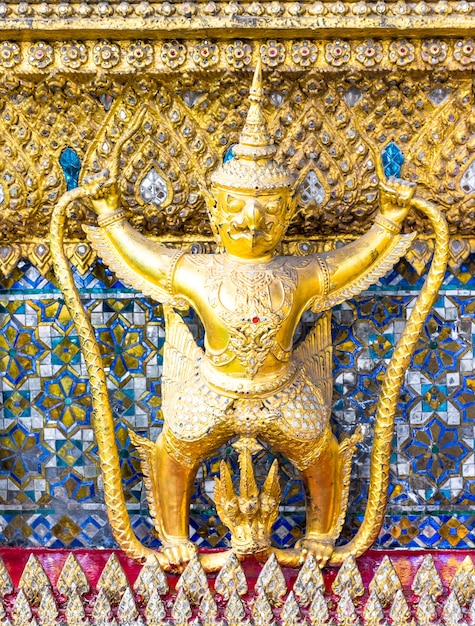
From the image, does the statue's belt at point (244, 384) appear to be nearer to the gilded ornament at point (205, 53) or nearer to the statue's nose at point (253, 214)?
the statue's nose at point (253, 214)

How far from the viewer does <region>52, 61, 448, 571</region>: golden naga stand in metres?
2.94

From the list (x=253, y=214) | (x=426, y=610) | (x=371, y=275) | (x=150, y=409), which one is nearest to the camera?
(x=253, y=214)

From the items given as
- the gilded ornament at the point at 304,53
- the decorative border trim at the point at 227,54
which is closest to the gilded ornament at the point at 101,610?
the decorative border trim at the point at 227,54

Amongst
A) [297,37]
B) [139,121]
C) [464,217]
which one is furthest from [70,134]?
[464,217]

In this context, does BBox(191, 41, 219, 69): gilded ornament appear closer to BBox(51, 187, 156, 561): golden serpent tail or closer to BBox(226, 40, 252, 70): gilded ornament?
BBox(226, 40, 252, 70): gilded ornament

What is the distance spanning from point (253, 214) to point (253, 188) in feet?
0.20

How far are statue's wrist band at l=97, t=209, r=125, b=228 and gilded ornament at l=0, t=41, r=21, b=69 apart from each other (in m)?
0.43

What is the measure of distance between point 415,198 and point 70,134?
90cm

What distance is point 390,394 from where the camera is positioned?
3156mm

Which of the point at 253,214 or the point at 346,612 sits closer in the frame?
the point at 253,214

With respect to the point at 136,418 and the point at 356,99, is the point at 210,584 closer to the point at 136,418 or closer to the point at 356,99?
A: the point at 136,418

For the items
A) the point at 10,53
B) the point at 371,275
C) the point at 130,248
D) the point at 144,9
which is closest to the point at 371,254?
the point at 371,275

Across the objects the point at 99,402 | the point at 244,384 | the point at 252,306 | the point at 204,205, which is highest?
the point at 204,205

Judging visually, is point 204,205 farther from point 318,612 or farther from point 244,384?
point 318,612
